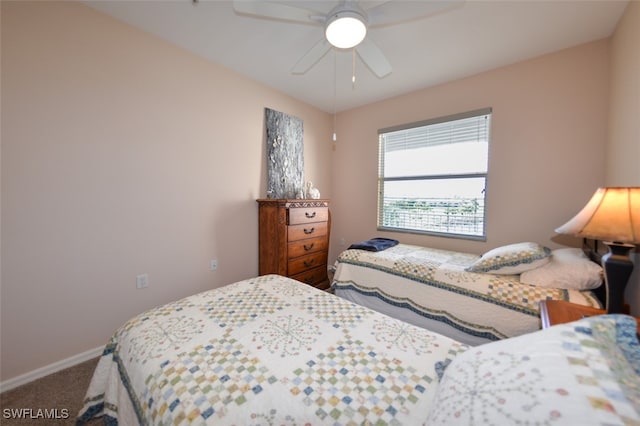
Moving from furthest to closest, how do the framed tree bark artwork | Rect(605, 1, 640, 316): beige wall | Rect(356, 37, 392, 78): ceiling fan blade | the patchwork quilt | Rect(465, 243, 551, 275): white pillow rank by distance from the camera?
the framed tree bark artwork, Rect(465, 243, 551, 275): white pillow, Rect(356, 37, 392, 78): ceiling fan blade, Rect(605, 1, 640, 316): beige wall, the patchwork quilt

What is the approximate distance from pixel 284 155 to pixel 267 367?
264cm

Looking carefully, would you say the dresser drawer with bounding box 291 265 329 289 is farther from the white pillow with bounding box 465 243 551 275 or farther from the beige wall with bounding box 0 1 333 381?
the white pillow with bounding box 465 243 551 275

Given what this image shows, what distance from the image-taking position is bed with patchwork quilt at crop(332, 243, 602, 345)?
1.59m

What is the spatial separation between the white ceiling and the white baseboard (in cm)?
258

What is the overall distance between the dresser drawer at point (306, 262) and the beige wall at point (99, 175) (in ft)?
2.32

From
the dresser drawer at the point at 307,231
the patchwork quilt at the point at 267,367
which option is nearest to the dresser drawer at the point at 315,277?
the dresser drawer at the point at 307,231

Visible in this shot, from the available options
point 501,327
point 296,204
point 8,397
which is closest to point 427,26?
point 296,204

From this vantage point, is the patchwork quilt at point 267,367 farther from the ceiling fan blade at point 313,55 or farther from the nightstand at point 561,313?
the ceiling fan blade at point 313,55

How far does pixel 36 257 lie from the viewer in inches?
64.1

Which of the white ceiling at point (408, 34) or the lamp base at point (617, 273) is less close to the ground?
the white ceiling at point (408, 34)

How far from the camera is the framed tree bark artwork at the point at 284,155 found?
298 centimetres

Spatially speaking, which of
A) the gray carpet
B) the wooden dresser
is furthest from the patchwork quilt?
the wooden dresser

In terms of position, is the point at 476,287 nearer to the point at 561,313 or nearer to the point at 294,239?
the point at 561,313

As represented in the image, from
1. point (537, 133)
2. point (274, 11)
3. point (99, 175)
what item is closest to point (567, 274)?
point (537, 133)
